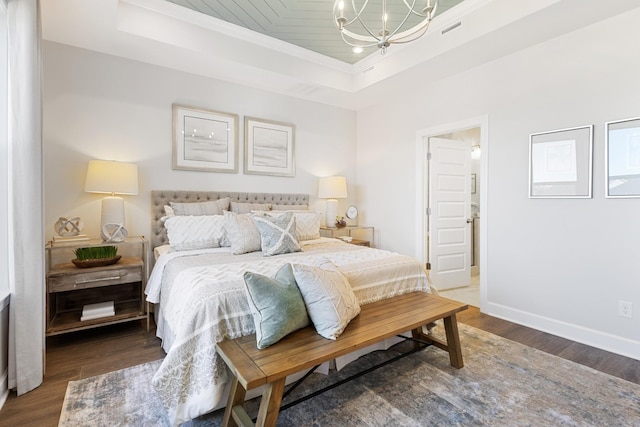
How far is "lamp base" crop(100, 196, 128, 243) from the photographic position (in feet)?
9.30

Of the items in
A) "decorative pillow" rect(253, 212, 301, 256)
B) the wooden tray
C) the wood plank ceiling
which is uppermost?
the wood plank ceiling

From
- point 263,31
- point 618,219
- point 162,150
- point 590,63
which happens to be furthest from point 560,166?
point 162,150

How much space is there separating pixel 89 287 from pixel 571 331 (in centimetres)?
424

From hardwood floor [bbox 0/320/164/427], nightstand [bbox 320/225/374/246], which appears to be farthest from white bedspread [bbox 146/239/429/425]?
nightstand [bbox 320/225/374/246]

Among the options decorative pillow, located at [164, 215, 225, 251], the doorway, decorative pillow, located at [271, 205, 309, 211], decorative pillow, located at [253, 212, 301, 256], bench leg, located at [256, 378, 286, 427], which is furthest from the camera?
decorative pillow, located at [271, 205, 309, 211]

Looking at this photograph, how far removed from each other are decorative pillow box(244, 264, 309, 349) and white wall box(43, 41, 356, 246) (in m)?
2.32

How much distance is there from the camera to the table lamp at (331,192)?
4445 millimetres

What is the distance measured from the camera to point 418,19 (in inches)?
124

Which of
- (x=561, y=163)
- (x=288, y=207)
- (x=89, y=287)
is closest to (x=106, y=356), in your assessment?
(x=89, y=287)

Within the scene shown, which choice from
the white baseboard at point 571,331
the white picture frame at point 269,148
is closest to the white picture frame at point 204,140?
the white picture frame at point 269,148

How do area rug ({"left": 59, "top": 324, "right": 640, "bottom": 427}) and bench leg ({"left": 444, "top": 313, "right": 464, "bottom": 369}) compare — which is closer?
area rug ({"left": 59, "top": 324, "right": 640, "bottom": 427})

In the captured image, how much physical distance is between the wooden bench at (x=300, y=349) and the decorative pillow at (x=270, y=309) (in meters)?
0.06

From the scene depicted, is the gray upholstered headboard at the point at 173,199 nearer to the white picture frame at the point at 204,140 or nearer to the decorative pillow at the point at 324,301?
the white picture frame at the point at 204,140

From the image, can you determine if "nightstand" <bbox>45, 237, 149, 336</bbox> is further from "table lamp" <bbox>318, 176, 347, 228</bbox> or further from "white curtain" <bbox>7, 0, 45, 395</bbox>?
"table lamp" <bbox>318, 176, 347, 228</bbox>
